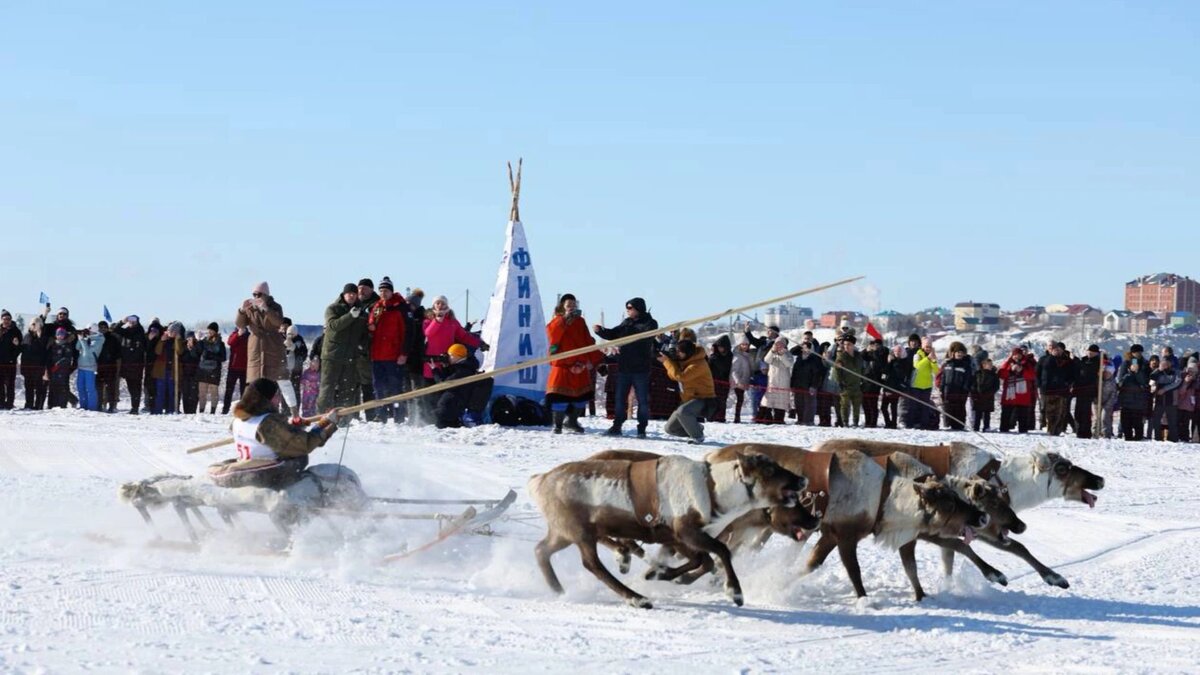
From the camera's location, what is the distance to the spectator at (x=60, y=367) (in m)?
20.2

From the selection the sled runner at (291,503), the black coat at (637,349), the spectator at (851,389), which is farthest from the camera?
the spectator at (851,389)

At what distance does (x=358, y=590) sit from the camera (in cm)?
816

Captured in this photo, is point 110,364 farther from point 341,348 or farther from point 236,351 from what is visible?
point 341,348

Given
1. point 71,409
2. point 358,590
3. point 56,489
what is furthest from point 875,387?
point 358,590

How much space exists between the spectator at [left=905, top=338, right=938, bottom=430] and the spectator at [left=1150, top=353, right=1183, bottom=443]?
294 cm

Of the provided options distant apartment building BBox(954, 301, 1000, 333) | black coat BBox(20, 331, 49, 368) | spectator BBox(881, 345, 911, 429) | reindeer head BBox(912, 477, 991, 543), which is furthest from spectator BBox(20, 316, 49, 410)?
distant apartment building BBox(954, 301, 1000, 333)

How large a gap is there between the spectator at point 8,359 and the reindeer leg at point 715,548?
14773 millimetres

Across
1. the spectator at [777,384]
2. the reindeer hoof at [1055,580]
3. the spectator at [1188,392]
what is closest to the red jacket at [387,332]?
the spectator at [777,384]

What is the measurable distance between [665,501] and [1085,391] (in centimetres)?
1414

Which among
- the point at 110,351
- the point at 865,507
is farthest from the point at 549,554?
the point at 110,351

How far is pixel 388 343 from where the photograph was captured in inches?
667

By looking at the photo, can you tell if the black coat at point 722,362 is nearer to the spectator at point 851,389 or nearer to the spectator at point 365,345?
the spectator at point 851,389

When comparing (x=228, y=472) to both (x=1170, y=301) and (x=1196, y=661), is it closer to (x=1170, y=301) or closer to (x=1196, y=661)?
(x=1196, y=661)

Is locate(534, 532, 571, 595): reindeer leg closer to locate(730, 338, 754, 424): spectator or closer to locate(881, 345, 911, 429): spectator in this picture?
locate(730, 338, 754, 424): spectator
